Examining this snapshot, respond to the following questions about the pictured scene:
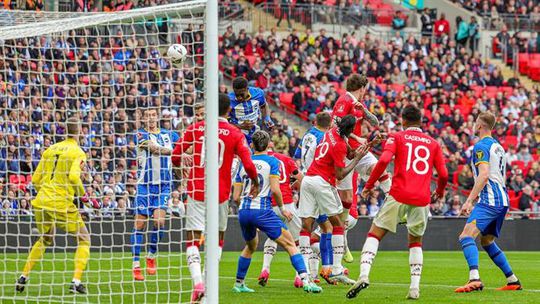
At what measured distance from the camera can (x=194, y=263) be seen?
11.9 meters

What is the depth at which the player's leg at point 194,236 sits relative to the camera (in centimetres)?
1184

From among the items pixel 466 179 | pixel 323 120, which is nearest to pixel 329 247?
pixel 323 120

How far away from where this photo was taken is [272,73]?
3241 centimetres

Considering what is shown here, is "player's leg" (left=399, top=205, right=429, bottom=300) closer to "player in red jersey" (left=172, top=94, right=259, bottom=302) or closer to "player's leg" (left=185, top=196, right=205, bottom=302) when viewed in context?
"player in red jersey" (left=172, top=94, right=259, bottom=302)

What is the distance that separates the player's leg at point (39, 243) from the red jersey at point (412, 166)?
3891 mm

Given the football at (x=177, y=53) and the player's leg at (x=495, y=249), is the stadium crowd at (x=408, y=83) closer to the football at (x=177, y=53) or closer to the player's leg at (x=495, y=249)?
the player's leg at (x=495, y=249)

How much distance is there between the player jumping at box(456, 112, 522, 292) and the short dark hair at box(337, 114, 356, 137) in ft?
5.16

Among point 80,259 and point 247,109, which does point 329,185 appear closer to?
point 247,109

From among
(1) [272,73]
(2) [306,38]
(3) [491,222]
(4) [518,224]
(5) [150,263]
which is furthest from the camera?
(2) [306,38]

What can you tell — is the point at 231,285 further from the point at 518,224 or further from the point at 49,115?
the point at 518,224

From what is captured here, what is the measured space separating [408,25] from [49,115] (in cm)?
2587

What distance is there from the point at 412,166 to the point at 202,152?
247 cm

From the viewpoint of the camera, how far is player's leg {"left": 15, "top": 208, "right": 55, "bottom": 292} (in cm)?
1345

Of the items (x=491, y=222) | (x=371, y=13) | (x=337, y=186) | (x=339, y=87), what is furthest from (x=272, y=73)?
(x=491, y=222)
